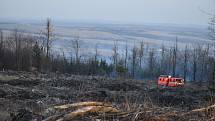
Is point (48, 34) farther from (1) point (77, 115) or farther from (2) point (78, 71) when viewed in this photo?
(1) point (77, 115)

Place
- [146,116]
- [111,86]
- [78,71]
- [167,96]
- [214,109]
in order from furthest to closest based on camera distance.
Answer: [78,71]
[111,86]
[167,96]
[214,109]
[146,116]

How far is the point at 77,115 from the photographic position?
757 cm

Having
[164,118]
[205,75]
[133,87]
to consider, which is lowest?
[205,75]

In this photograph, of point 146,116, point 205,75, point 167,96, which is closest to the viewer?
point 146,116

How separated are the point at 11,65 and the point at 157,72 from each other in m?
39.0

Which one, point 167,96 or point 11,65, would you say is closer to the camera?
point 167,96

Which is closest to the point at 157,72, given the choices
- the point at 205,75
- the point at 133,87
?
the point at 205,75

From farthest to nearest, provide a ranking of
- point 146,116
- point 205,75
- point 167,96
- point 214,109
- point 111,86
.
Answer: point 205,75, point 111,86, point 167,96, point 214,109, point 146,116

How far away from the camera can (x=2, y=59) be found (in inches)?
2965

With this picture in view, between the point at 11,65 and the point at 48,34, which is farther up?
the point at 48,34

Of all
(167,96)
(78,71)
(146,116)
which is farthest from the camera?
(78,71)

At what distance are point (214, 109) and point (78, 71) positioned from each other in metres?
76.9

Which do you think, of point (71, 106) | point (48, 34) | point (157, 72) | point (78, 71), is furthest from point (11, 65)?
point (71, 106)

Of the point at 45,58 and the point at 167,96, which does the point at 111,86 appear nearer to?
the point at 167,96
